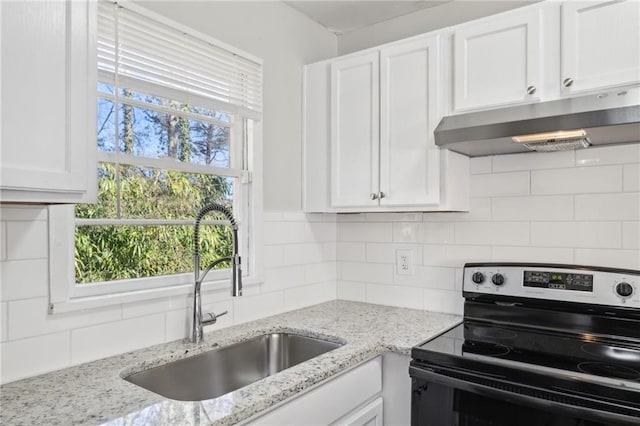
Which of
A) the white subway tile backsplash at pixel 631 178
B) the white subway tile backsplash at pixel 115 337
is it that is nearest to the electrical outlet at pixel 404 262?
the white subway tile backsplash at pixel 631 178

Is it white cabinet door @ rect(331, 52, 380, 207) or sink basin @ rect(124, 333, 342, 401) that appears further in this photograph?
white cabinet door @ rect(331, 52, 380, 207)

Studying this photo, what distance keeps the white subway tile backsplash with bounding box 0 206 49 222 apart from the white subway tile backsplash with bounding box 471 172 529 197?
1713 mm

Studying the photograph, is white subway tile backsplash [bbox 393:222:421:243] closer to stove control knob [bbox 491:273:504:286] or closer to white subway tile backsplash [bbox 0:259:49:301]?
stove control knob [bbox 491:273:504:286]

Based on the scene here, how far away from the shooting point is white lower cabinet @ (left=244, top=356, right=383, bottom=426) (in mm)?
1232

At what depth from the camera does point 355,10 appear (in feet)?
7.30

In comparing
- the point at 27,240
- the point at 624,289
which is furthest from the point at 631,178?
the point at 27,240

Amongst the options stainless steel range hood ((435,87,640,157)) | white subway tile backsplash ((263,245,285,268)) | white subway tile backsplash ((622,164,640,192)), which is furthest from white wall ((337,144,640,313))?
white subway tile backsplash ((263,245,285,268))

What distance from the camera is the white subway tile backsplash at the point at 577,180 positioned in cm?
171

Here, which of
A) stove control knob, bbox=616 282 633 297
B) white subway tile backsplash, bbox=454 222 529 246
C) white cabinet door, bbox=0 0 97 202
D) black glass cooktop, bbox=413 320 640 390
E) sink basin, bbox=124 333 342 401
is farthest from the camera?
white subway tile backsplash, bbox=454 222 529 246

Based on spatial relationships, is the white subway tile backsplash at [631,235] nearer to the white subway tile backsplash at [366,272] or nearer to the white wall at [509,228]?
the white wall at [509,228]

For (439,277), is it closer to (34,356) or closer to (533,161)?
(533,161)

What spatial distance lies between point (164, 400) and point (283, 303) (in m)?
1.05

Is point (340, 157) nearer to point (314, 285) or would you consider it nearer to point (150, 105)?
point (314, 285)

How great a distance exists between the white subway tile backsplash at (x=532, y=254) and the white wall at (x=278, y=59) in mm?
996
